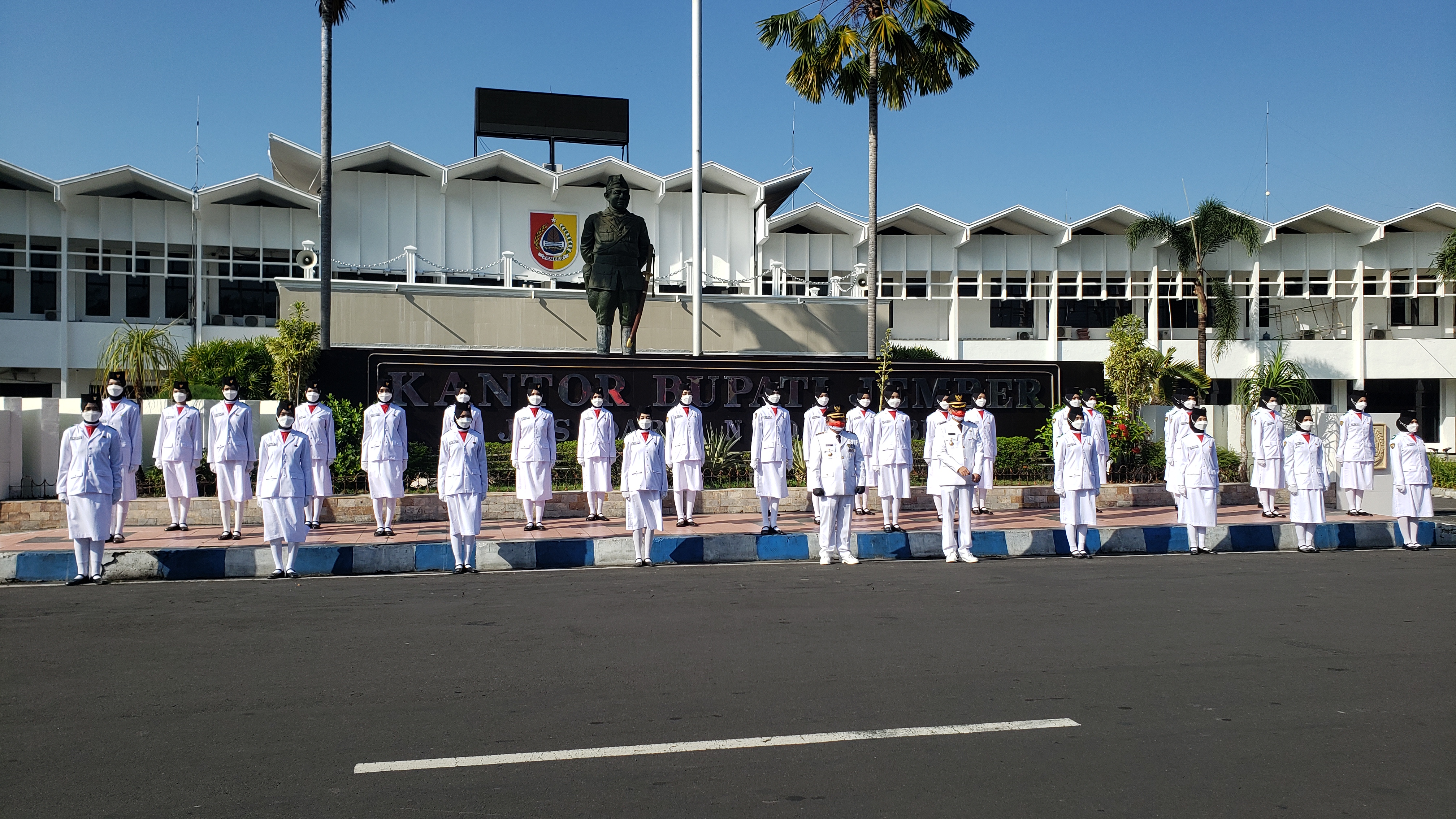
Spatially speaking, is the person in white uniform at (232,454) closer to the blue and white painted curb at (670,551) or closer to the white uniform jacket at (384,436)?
the white uniform jacket at (384,436)

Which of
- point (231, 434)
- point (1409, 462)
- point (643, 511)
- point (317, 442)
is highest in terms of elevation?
point (231, 434)

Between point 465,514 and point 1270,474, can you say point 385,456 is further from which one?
point 1270,474

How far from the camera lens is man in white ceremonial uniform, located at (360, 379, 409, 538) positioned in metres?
12.7

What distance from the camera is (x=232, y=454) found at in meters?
12.4

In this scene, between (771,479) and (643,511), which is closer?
(643,511)

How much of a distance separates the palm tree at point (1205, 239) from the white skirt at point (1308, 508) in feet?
54.2

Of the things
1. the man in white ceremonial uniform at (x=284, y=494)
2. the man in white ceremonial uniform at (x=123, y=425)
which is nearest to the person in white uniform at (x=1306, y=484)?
the man in white ceremonial uniform at (x=284, y=494)

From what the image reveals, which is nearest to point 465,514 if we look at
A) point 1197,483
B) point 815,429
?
point 815,429

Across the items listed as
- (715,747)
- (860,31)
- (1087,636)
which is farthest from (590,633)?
(860,31)

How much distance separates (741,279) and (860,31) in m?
11.6

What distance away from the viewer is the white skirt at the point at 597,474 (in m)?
13.9

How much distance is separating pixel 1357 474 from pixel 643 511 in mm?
10982

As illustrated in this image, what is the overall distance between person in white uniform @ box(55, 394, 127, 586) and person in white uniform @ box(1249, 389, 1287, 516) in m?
14.4

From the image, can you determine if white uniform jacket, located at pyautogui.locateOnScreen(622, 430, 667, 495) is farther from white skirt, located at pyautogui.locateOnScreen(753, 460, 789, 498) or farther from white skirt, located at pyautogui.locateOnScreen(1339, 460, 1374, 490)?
white skirt, located at pyautogui.locateOnScreen(1339, 460, 1374, 490)
